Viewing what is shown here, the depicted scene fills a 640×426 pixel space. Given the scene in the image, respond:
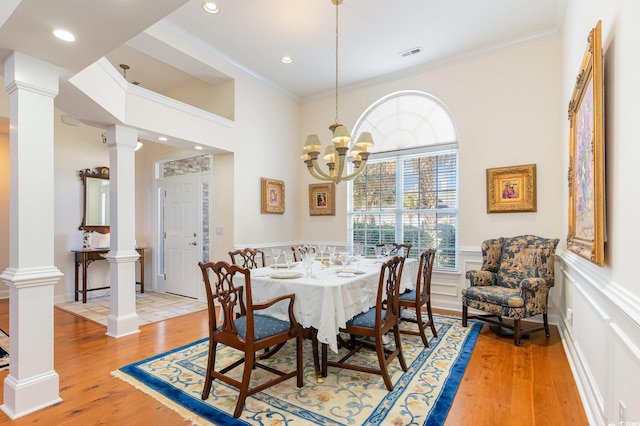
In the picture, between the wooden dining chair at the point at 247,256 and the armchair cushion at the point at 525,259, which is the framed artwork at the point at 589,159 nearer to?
the armchair cushion at the point at 525,259

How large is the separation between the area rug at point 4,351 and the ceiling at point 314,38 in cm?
237

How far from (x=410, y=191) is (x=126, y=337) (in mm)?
4075

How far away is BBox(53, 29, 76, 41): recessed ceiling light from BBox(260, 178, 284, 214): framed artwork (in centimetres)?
325

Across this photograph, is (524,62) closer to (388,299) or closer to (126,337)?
(388,299)

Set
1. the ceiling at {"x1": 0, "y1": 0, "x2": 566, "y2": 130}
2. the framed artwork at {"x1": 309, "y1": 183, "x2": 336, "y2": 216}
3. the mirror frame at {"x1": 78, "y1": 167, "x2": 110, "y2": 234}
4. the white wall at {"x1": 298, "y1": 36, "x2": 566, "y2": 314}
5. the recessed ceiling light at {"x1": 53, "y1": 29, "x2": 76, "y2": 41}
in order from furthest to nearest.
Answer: the framed artwork at {"x1": 309, "y1": 183, "x2": 336, "y2": 216} < the mirror frame at {"x1": 78, "y1": 167, "x2": 110, "y2": 234} < the white wall at {"x1": 298, "y1": 36, "x2": 566, "y2": 314} < the ceiling at {"x1": 0, "y1": 0, "x2": 566, "y2": 130} < the recessed ceiling light at {"x1": 53, "y1": 29, "x2": 76, "y2": 41}

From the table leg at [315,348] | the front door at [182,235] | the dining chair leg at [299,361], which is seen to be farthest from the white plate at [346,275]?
the front door at [182,235]

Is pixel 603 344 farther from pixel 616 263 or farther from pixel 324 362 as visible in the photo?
pixel 324 362

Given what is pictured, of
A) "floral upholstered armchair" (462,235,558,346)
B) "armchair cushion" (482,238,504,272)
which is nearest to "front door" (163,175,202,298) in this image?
"floral upholstered armchair" (462,235,558,346)

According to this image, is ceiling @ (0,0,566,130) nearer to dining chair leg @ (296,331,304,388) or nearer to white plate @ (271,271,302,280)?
white plate @ (271,271,302,280)

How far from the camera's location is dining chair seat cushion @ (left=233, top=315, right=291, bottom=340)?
7.29ft

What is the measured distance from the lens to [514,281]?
3.73 m

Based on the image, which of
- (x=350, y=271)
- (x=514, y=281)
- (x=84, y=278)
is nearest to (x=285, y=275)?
(x=350, y=271)

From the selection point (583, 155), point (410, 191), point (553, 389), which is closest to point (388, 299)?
point (553, 389)

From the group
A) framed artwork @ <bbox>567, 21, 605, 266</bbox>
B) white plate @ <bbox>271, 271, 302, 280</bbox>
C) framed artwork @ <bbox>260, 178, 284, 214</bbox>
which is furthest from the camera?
framed artwork @ <bbox>260, 178, 284, 214</bbox>
